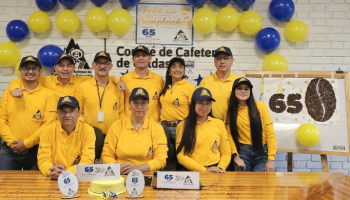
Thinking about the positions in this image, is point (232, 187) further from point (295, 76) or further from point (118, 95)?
point (295, 76)

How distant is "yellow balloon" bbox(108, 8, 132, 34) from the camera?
392cm

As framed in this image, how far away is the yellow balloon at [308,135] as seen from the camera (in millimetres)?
3527

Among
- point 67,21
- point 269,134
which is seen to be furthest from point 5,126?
point 269,134

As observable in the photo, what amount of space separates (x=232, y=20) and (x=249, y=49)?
0.53 meters

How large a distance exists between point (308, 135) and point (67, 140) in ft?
8.65

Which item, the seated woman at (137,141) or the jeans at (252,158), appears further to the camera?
the jeans at (252,158)

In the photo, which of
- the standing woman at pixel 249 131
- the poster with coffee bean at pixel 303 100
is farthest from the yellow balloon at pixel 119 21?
the poster with coffee bean at pixel 303 100

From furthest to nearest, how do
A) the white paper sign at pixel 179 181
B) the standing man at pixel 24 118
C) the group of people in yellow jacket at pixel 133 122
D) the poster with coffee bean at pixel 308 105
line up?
the poster with coffee bean at pixel 308 105 < the standing man at pixel 24 118 < the group of people in yellow jacket at pixel 133 122 < the white paper sign at pixel 179 181

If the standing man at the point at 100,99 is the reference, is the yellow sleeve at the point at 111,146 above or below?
below

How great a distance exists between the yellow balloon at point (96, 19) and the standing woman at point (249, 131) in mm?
1952

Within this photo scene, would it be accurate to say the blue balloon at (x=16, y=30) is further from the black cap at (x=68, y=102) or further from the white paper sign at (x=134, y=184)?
the white paper sign at (x=134, y=184)

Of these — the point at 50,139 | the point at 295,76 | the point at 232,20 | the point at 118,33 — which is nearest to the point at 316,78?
the point at 295,76

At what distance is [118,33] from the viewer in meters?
4.07

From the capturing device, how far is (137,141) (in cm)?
261
